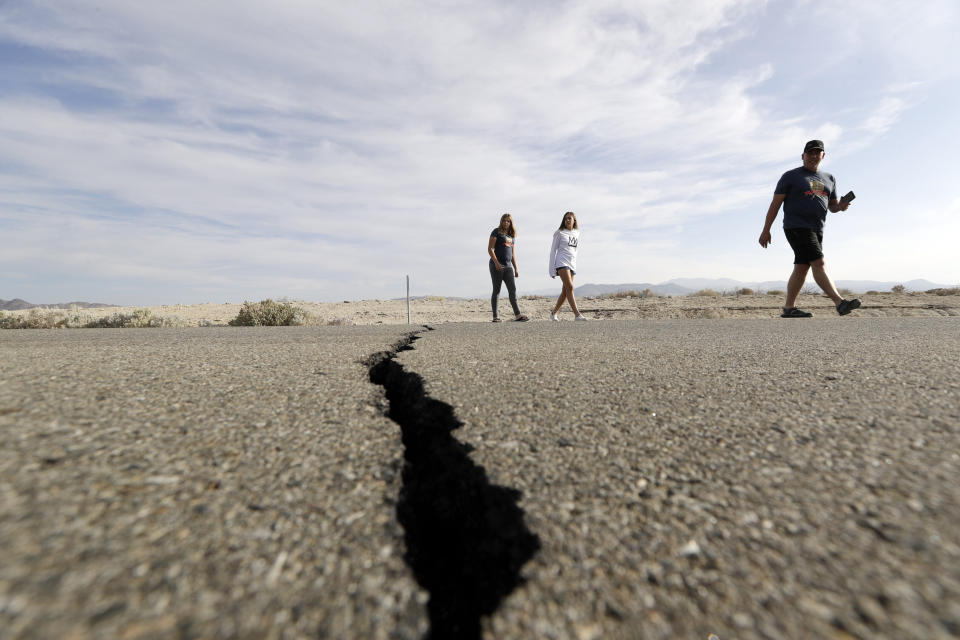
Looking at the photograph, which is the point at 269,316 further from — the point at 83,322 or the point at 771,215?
the point at 771,215

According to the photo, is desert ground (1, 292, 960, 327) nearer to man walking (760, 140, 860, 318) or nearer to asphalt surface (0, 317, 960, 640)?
man walking (760, 140, 860, 318)

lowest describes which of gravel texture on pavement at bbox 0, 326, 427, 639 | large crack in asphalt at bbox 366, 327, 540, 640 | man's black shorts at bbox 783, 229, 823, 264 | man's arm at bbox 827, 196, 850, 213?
large crack in asphalt at bbox 366, 327, 540, 640

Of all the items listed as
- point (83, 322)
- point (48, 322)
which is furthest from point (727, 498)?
point (83, 322)

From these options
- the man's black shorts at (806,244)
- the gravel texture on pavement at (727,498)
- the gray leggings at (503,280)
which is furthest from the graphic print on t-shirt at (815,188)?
the gravel texture on pavement at (727,498)

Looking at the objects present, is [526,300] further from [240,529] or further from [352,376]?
[240,529]

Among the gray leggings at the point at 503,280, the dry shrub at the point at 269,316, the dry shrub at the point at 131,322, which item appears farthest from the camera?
the dry shrub at the point at 269,316

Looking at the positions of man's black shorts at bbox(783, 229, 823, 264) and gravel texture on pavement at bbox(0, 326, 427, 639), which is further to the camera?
man's black shorts at bbox(783, 229, 823, 264)

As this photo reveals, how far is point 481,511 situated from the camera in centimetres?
100

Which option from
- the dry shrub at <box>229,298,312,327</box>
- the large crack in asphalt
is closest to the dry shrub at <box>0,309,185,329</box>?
the dry shrub at <box>229,298,312,327</box>

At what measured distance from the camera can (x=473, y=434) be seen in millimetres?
1428

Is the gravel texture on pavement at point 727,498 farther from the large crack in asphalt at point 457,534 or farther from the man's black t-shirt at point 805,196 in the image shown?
the man's black t-shirt at point 805,196

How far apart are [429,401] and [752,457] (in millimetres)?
1100

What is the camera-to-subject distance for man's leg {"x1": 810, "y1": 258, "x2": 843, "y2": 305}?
588 centimetres

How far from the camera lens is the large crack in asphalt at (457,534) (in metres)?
0.74
